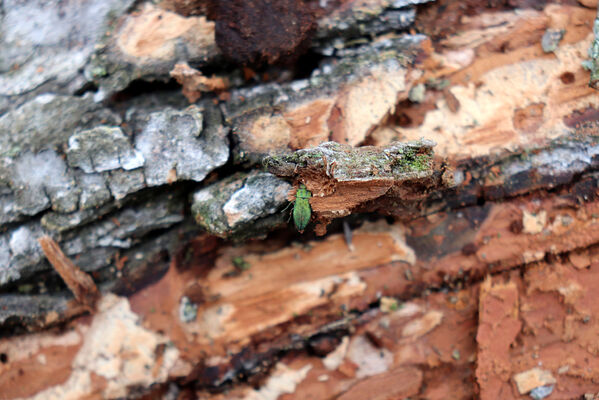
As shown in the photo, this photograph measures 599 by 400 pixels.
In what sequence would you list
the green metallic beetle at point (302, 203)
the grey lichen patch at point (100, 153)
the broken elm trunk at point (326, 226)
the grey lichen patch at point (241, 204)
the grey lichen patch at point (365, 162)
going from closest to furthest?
the grey lichen patch at point (365, 162) < the green metallic beetle at point (302, 203) < the grey lichen patch at point (241, 204) < the grey lichen patch at point (100, 153) < the broken elm trunk at point (326, 226)

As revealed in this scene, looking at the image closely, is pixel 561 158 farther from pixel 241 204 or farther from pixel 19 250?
pixel 19 250

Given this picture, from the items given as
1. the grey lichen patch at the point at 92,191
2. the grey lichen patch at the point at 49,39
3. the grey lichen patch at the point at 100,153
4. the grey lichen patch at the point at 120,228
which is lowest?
the grey lichen patch at the point at 120,228

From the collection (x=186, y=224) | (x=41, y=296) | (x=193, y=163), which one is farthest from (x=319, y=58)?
(x=41, y=296)

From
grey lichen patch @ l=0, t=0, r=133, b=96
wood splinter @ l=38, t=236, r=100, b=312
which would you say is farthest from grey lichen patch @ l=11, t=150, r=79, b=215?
grey lichen patch @ l=0, t=0, r=133, b=96

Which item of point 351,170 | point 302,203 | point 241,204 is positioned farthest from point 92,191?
point 351,170

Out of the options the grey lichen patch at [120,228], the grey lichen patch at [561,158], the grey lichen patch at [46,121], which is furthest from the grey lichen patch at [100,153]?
the grey lichen patch at [561,158]

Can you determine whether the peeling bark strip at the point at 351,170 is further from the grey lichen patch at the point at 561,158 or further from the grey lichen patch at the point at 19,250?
the grey lichen patch at the point at 19,250
